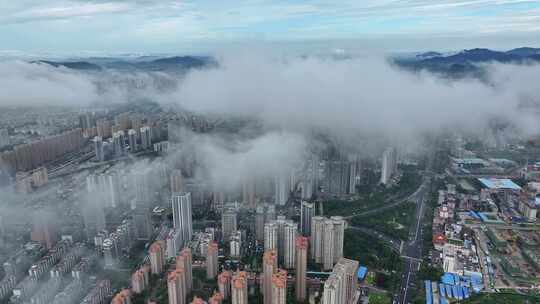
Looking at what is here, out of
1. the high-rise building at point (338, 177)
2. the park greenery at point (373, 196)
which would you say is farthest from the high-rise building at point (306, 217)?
the high-rise building at point (338, 177)

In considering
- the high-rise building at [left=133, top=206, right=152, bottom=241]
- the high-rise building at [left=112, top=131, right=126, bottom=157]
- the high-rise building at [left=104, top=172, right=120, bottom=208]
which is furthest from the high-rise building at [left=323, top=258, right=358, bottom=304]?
the high-rise building at [left=112, top=131, right=126, bottom=157]

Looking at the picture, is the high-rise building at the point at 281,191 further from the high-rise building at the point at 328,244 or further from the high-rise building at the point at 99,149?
the high-rise building at the point at 99,149

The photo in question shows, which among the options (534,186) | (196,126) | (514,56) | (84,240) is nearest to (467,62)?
(514,56)

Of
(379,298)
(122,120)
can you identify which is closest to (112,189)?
(122,120)

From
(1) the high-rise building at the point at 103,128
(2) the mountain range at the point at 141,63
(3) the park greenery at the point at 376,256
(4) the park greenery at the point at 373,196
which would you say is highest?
(2) the mountain range at the point at 141,63

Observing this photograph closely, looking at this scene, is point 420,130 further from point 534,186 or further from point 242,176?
point 242,176
